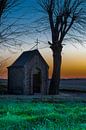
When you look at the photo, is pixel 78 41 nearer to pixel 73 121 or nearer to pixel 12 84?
pixel 12 84

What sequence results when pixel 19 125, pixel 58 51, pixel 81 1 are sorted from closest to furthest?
pixel 19 125
pixel 58 51
pixel 81 1

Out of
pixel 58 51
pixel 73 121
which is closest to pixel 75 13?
pixel 58 51

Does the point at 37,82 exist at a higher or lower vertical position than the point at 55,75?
lower

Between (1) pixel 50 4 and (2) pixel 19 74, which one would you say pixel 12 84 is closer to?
(2) pixel 19 74

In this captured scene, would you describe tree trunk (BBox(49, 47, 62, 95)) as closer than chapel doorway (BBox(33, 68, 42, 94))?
Yes

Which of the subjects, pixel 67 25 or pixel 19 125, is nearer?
pixel 19 125

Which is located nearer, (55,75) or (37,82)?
(55,75)

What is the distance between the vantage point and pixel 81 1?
41.0 meters

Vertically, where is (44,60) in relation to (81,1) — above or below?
Answer: below

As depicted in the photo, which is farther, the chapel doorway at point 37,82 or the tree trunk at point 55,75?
the chapel doorway at point 37,82

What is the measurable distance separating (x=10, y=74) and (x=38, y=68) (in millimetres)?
3047

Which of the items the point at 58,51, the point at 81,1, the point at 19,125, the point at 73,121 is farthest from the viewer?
the point at 81,1

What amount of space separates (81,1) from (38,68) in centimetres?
843

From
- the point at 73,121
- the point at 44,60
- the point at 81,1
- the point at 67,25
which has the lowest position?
the point at 73,121
